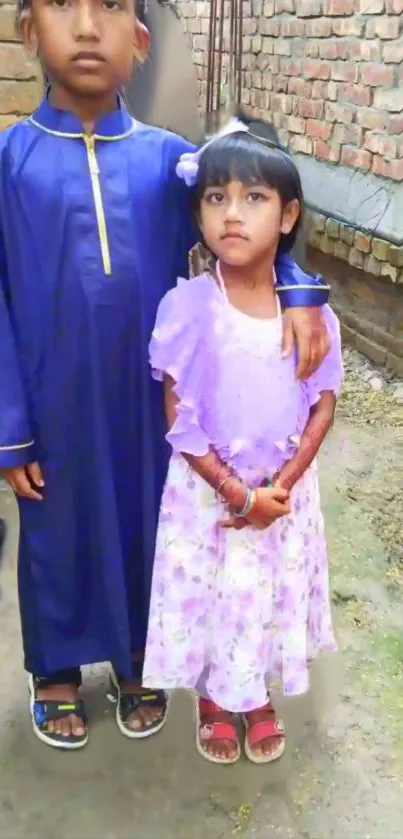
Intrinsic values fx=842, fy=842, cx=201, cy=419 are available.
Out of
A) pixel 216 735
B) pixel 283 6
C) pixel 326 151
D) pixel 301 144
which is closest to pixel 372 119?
pixel 326 151

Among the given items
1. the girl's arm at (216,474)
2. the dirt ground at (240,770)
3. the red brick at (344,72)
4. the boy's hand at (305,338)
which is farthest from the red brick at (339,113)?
the girl's arm at (216,474)

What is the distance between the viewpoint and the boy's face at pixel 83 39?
1420mm

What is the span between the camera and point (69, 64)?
1446 millimetres

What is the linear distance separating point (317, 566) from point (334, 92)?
3.00 metres

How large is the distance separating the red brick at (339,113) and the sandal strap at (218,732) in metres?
3.00

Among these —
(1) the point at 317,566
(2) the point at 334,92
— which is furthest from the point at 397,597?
(2) the point at 334,92

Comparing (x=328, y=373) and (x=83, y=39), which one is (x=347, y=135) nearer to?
(x=328, y=373)

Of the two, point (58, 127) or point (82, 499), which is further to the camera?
point (82, 499)

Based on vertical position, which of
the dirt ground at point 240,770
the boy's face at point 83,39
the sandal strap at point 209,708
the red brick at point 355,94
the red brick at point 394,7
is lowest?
the dirt ground at point 240,770

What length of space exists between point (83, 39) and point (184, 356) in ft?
1.86

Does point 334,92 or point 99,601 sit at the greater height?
point 334,92

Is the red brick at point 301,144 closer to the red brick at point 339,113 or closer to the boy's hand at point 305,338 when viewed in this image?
the red brick at point 339,113

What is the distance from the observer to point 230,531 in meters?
1.65

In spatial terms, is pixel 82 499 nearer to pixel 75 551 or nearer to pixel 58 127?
pixel 75 551
